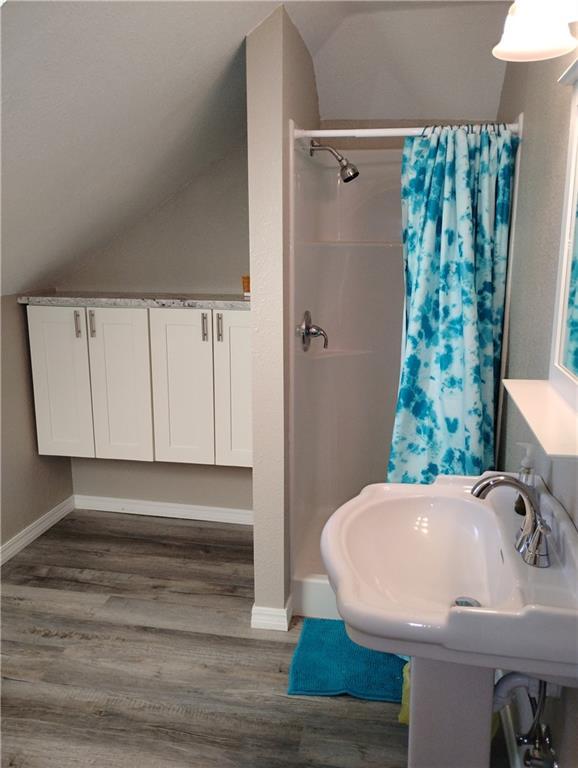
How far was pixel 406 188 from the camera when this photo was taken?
2322mm

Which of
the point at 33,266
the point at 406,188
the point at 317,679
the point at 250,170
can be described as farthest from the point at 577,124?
the point at 33,266

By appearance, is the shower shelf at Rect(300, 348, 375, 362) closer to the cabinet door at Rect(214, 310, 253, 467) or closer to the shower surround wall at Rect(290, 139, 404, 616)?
the shower surround wall at Rect(290, 139, 404, 616)

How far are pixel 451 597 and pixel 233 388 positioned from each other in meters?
1.78

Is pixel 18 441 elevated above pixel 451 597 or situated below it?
below

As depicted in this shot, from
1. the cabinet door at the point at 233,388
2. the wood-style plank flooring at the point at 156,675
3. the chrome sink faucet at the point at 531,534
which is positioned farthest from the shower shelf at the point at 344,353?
the chrome sink faucet at the point at 531,534

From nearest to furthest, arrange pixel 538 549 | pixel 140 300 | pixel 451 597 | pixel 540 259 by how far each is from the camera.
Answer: pixel 538 549, pixel 451 597, pixel 540 259, pixel 140 300

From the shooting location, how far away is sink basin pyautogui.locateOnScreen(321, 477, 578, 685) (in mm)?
1114

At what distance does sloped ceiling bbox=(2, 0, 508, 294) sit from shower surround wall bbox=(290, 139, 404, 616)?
0.37m

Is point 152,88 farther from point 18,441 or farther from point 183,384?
point 18,441

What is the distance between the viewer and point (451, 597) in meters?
1.45

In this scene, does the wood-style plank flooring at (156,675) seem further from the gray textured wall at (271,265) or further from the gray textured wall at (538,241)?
the gray textured wall at (538,241)

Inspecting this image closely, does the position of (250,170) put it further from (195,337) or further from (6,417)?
(6,417)

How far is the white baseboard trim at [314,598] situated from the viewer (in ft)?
8.43

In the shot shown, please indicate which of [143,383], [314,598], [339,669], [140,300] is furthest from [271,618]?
[140,300]
